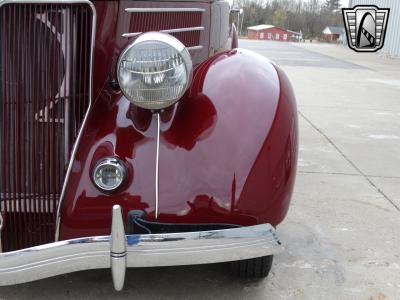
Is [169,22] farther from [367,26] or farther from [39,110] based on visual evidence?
[367,26]

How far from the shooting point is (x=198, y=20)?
2943mm

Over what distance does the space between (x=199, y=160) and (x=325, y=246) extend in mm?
1288

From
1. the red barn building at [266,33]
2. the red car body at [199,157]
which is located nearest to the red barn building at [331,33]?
the red barn building at [266,33]

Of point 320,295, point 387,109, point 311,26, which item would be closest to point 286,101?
point 320,295

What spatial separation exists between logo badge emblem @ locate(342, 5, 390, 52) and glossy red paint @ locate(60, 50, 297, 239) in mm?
13562

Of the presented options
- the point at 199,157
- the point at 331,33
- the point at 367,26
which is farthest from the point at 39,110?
the point at 331,33

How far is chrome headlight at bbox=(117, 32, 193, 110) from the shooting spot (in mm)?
1837

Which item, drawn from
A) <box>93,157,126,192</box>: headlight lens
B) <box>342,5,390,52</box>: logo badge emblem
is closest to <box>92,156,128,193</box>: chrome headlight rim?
<box>93,157,126,192</box>: headlight lens

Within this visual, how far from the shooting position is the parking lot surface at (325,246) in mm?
2377

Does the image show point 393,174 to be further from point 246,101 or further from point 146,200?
point 146,200

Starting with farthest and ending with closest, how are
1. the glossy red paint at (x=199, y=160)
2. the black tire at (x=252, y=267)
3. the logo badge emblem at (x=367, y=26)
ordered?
the logo badge emblem at (x=367, y=26), the black tire at (x=252, y=267), the glossy red paint at (x=199, y=160)

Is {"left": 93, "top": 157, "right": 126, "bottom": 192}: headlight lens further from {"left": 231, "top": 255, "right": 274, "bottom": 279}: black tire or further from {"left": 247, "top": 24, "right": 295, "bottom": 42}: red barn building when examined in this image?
{"left": 247, "top": 24, "right": 295, "bottom": 42}: red barn building

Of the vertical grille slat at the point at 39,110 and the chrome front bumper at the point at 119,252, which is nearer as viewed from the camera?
the chrome front bumper at the point at 119,252

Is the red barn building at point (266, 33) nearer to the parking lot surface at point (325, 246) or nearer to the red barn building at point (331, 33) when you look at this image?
the red barn building at point (331, 33)
